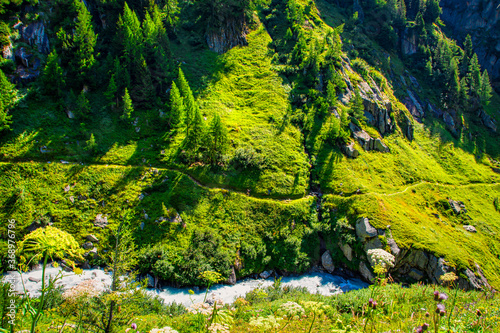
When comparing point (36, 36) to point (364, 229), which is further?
point (36, 36)

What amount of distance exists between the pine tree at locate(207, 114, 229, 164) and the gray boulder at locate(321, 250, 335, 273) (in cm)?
2609

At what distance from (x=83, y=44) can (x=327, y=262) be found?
215ft

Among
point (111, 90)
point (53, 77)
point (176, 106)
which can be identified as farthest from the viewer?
point (111, 90)

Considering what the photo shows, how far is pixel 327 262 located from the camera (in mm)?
40500

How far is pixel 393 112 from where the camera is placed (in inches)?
2906

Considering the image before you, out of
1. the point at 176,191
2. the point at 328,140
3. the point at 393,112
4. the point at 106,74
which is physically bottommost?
the point at 176,191

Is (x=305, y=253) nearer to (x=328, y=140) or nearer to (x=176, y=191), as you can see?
(x=176, y=191)

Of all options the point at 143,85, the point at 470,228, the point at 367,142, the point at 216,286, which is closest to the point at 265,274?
the point at 216,286

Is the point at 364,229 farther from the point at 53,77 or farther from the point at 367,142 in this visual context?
the point at 53,77

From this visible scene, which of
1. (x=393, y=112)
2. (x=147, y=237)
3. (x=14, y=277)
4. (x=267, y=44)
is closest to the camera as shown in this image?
(x=14, y=277)

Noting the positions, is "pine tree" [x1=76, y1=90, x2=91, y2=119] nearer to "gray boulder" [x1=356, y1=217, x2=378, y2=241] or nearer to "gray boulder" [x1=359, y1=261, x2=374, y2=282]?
"gray boulder" [x1=356, y1=217, x2=378, y2=241]

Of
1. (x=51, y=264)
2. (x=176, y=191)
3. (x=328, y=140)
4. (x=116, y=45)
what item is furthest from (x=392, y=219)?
(x=116, y=45)

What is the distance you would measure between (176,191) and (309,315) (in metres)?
30.1

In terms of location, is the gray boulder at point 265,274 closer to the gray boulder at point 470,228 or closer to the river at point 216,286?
the river at point 216,286
